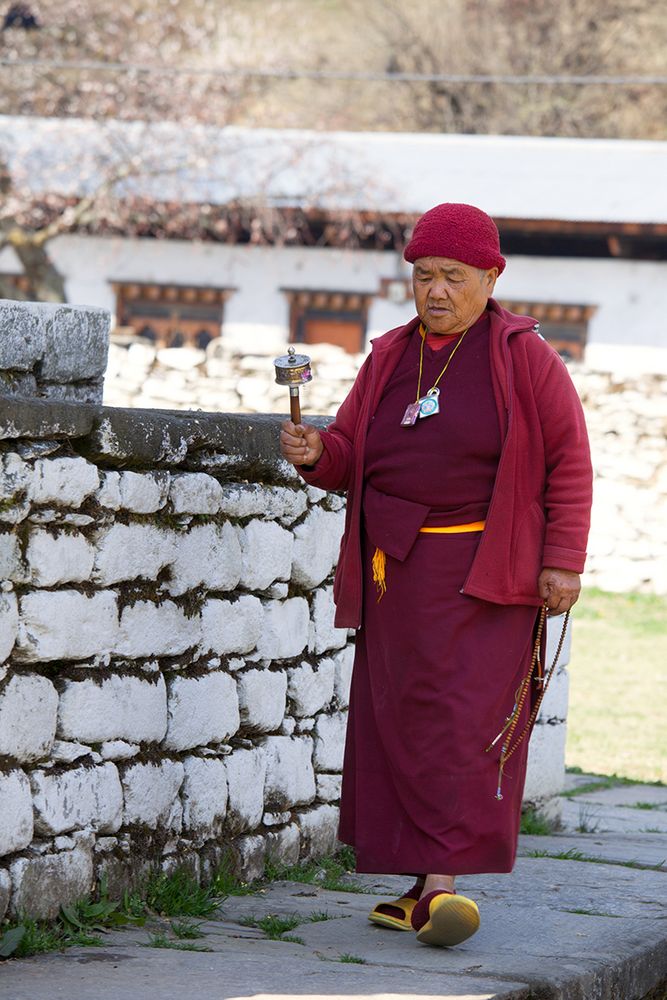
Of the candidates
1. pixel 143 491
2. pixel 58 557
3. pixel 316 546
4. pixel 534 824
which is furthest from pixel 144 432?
pixel 534 824

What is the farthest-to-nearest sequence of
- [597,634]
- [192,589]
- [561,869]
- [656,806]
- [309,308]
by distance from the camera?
1. [309,308]
2. [597,634]
3. [656,806]
4. [561,869]
5. [192,589]

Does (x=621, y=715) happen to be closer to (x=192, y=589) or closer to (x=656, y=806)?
(x=656, y=806)

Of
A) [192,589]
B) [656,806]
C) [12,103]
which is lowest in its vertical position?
[656,806]

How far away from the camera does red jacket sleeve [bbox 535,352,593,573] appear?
3.30m

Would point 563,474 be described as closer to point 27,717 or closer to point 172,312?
point 27,717

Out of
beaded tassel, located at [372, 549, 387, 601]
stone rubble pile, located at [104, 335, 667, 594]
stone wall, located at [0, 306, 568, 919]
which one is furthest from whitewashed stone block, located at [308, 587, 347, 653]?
stone rubble pile, located at [104, 335, 667, 594]

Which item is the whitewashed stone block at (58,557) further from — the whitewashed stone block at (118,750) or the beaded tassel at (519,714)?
the beaded tassel at (519,714)

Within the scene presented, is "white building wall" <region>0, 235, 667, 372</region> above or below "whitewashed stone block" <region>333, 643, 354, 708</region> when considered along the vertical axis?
above

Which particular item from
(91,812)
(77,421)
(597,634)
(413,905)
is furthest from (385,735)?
(597,634)

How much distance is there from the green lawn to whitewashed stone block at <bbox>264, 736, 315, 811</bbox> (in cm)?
293

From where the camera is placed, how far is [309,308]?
→ 18078 mm

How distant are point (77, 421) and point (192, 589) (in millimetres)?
651

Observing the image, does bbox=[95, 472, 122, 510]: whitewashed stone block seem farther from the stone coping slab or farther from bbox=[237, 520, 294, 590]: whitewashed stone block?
bbox=[237, 520, 294, 590]: whitewashed stone block

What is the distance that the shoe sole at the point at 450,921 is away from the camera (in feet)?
10.5
